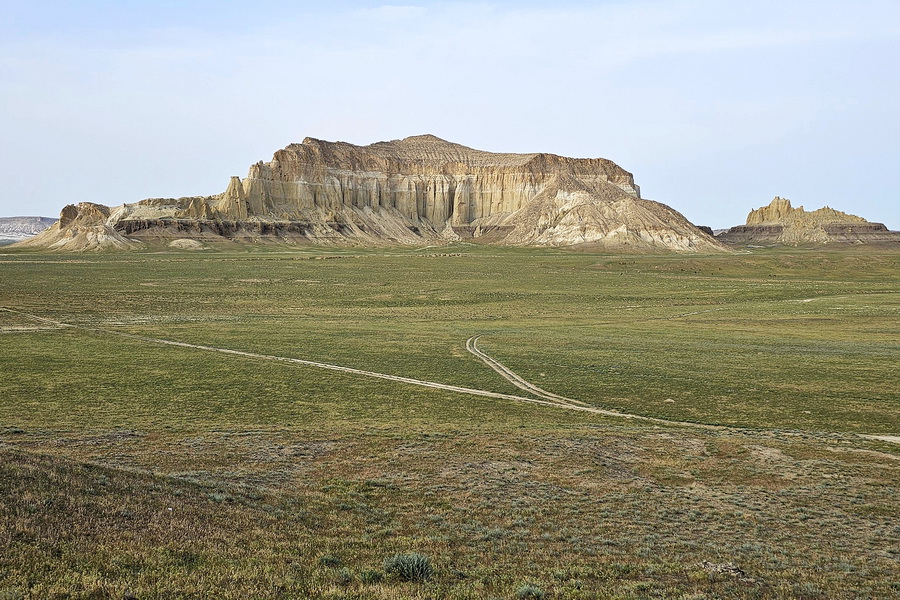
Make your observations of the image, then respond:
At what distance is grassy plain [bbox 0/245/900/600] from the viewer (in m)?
11.6

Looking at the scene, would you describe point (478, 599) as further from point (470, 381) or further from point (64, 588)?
point (470, 381)

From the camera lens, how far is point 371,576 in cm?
1130

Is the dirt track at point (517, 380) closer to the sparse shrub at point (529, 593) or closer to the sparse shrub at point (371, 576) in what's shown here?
the sparse shrub at point (529, 593)

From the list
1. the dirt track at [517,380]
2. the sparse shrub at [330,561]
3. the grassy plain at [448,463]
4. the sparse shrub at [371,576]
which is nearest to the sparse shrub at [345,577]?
the grassy plain at [448,463]

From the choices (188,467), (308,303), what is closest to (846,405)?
(188,467)

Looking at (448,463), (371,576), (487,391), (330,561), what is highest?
(371,576)

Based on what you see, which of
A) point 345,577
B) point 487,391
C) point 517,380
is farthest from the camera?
point 517,380

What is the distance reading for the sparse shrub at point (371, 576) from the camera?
11180 millimetres

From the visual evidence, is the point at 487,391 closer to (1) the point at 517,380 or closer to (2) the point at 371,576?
(1) the point at 517,380

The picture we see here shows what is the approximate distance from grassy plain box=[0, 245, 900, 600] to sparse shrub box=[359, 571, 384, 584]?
0.06 meters

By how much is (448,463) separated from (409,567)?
356 inches

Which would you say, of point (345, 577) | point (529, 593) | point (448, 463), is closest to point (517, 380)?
point (448, 463)

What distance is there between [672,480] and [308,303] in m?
62.4

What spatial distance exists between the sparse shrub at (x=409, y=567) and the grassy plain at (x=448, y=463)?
249 mm
